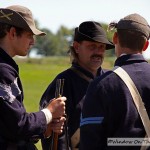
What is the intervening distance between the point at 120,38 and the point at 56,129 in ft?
3.73

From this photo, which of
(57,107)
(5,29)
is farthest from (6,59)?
(57,107)

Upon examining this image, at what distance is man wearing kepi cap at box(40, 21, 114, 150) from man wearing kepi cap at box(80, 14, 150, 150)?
1.26m

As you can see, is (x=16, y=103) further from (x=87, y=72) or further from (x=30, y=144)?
(x=87, y=72)

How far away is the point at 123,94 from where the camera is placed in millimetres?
3578

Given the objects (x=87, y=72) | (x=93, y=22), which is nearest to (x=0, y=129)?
(x=87, y=72)

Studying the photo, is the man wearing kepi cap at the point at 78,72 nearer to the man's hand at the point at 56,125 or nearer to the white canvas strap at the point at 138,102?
the man's hand at the point at 56,125

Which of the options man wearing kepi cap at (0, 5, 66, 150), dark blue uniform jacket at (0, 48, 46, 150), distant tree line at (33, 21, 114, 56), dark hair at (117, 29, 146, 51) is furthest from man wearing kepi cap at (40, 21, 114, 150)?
distant tree line at (33, 21, 114, 56)

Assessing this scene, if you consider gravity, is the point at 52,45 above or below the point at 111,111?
below

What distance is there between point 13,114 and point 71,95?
1.50 m

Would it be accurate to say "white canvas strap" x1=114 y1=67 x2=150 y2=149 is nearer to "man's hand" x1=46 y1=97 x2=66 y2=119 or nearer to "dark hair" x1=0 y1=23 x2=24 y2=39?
"man's hand" x1=46 y1=97 x2=66 y2=119

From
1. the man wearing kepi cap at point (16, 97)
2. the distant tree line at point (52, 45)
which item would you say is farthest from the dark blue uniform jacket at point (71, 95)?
the distant tree line at point (52, 45)

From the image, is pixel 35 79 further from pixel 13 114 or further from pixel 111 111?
pixel 111 111

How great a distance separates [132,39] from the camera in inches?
147

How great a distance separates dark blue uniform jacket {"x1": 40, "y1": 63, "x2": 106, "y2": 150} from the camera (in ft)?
16.4
